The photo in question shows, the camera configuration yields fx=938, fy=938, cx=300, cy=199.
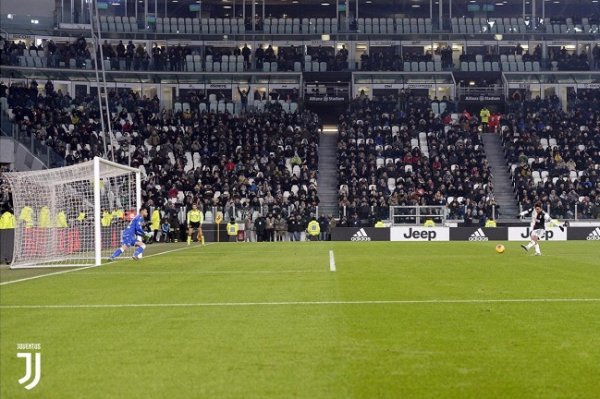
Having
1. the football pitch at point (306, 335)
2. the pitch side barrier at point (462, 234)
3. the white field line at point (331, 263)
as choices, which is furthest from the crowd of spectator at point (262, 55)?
the football pitch at point (306, 335)

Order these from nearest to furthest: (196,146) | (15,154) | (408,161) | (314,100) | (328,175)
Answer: (15,154), (408,161), (196,146), (328,175), (314,100)

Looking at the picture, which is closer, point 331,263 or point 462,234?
point 331,263

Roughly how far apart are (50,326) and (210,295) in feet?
15.5

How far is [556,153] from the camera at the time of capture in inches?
2359

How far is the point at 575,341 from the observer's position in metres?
11.2

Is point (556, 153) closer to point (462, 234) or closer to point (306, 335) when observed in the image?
point (462, 234)

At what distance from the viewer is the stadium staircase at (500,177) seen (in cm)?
5681

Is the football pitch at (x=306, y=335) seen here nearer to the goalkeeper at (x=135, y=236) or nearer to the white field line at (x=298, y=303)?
the white field line at (x=298, y=303)

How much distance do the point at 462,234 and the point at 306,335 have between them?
134ft

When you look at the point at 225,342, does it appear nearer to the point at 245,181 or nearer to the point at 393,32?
the point at 245,181

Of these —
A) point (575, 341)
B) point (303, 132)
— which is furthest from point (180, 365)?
point (303, 132)

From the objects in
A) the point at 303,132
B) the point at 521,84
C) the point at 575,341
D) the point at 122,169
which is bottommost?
the point at 575,341

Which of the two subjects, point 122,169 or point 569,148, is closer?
point 122,169

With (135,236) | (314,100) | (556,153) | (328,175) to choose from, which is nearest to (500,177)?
(556,153)
